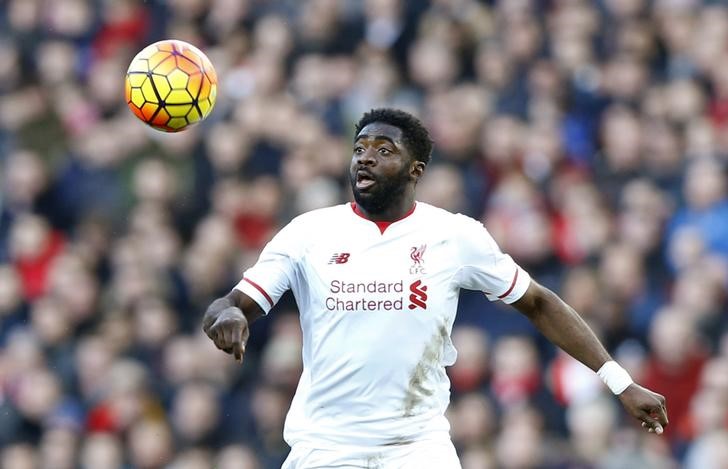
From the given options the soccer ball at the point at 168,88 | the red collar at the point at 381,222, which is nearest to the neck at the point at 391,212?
the red collar at the point at 381,222

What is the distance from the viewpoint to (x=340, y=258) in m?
7.60

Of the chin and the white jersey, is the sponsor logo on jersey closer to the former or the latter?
the white jersey

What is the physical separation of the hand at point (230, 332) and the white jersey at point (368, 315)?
53 centimetres

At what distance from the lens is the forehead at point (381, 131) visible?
7.75 meters

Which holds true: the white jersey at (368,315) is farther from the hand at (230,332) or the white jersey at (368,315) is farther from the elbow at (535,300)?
the hand at (230,332)

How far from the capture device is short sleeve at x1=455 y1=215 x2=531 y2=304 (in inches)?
306

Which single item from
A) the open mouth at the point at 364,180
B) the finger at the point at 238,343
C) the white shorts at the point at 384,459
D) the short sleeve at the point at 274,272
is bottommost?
the white shorts at the point at 384,459

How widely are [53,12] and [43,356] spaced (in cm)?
458

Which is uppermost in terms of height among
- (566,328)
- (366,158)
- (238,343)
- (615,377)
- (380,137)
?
(380,137)

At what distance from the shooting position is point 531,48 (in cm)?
1431

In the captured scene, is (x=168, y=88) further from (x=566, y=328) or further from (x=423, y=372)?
(x=566, y=328)

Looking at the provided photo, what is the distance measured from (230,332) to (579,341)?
1867 mm

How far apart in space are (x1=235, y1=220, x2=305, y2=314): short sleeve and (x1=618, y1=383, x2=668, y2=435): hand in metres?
1.73

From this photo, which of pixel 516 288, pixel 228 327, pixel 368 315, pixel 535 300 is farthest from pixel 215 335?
pixel 535 300
